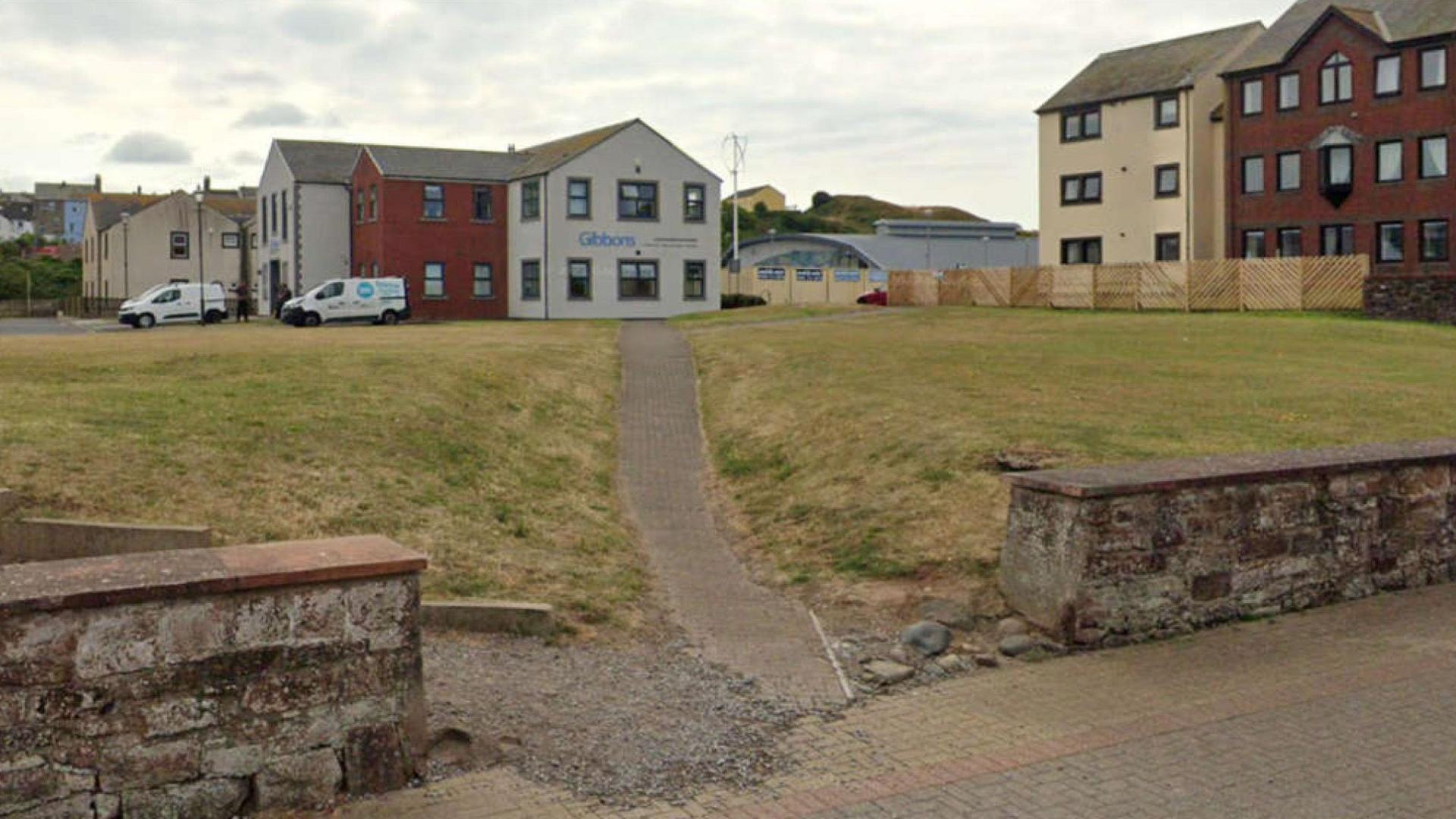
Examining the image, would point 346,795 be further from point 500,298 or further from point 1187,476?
point 500,298

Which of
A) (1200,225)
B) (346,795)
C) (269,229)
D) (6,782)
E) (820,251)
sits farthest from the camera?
(820,251)

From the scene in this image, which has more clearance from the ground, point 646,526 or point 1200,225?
point 1200,225

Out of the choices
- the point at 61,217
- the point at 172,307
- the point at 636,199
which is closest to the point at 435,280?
the point at 636,199

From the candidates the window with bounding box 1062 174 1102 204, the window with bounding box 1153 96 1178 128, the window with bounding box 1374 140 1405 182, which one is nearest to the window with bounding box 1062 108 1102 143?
the window with bounding box 1062 174 1102 204

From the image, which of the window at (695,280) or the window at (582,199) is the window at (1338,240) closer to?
the window at (695,280)

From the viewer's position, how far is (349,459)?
45.8 feet

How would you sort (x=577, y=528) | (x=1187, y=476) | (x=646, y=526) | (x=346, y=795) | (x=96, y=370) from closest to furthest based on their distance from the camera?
(x=346, y=795), (x=1187, y=476), (x=577, y=528), (x=646, y=526), (x=96, y=370)

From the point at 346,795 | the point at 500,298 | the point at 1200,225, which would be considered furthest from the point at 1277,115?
the point at 346,795

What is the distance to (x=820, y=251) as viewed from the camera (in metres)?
94.4

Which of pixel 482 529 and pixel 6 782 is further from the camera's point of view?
pixel 482 529

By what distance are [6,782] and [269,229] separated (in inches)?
2558

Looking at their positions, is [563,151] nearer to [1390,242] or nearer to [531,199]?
Result: [531,199]

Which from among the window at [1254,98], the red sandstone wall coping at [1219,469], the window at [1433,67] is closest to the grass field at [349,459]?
the red sandstone wall coping at [1219,469]

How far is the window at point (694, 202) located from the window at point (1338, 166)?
947 inches
